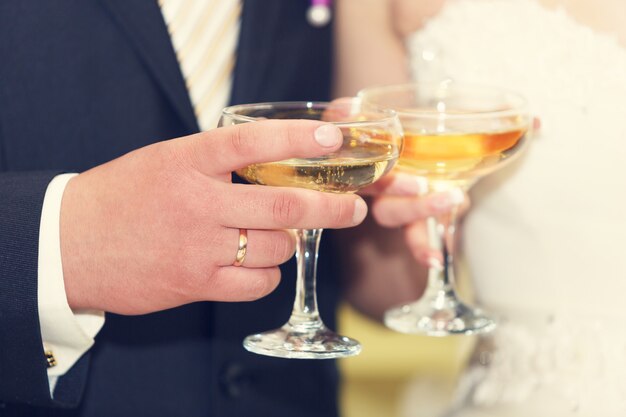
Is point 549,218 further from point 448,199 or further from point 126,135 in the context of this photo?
point 126,135

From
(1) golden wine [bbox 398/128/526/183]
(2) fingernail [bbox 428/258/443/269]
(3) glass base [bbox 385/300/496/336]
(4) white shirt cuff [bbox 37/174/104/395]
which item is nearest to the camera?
(4) white shirt cuff [bbox 37/174/104/395]

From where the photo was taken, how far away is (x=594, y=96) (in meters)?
1.71

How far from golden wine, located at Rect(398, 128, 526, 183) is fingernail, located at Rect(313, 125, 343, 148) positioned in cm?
36

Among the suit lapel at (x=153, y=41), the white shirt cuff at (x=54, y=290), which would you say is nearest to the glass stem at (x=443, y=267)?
the suit lapel at (x=153, y=41)

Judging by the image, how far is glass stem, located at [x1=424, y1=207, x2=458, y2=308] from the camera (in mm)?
1695

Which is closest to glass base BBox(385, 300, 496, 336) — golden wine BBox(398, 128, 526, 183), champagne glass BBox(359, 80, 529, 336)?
champagne glass BBox(359, 80, 529, 336)

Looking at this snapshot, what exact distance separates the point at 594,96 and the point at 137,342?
3.24 ft

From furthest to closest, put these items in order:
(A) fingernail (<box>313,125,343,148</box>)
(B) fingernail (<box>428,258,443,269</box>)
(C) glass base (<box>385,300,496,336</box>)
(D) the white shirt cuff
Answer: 1. (B) fingernail (<box>428,258,443,269</box>)
2. (C) glass base (<box>385,300,496,336</box>)
3. (D) the white shirt cuff
4. (A) fingernail (<box>313,125,343,148</box>)

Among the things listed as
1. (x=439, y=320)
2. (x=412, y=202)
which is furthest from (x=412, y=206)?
(x=439, y=320)

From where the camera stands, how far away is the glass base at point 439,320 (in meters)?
1.60

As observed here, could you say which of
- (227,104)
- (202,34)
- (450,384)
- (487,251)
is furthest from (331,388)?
(202,34)

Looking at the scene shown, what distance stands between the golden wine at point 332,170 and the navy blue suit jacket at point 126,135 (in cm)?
41

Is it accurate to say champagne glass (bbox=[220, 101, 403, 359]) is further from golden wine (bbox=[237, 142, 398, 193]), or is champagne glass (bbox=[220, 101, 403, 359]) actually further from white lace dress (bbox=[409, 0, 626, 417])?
→ white lace dress (bbox=[409, 0, 626, 417])

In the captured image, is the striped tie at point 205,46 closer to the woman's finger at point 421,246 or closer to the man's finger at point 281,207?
the woman's finger at point 421,246
